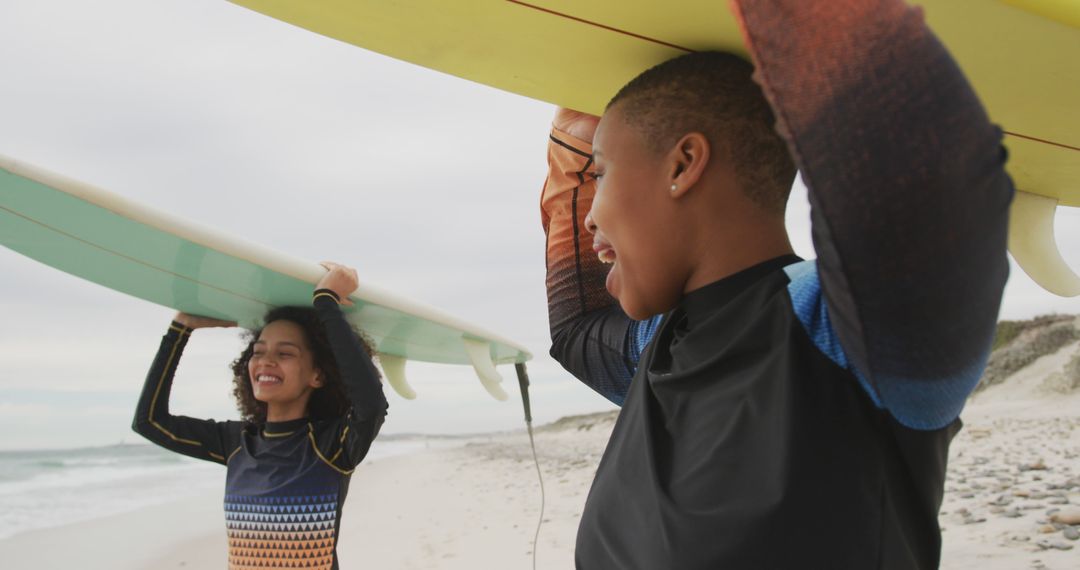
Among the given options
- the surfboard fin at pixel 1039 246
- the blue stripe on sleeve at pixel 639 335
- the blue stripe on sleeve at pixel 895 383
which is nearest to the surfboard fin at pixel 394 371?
the blue stripe on sleeve at pixel 639 335

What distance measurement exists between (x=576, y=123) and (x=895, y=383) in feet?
2.46

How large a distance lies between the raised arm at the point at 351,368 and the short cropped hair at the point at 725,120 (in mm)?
1811

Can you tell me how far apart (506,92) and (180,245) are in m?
1.52

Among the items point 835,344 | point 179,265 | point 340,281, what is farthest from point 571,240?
point 179,265

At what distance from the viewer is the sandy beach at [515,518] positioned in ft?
16.3

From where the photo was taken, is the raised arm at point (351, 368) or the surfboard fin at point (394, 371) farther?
the surfboard fin at point (394, 371)

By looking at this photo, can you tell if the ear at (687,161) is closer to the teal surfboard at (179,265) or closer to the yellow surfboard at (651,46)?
the yellow surfboard at (651,46)

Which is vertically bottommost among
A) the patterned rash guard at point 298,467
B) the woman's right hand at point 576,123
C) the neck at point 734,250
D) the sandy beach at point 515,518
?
the sandy beach at point 515,518

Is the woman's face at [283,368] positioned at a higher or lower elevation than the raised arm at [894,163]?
lower

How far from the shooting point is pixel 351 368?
2531 mm

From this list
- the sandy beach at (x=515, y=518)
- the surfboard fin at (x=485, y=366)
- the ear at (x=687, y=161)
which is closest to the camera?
the ear at (x=687, y=161)

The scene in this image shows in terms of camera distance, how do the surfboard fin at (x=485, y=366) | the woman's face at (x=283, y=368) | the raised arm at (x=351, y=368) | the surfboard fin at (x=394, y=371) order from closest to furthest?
the raised arm at (x=351, y=368)
the woman's face at (x=283, y=368)
the surfboard fin at (x=485, y=366)
the surfboard fin at (x=394, y=371)

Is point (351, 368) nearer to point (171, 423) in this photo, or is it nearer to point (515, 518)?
point (171, 423)

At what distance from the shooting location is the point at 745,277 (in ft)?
2.46
